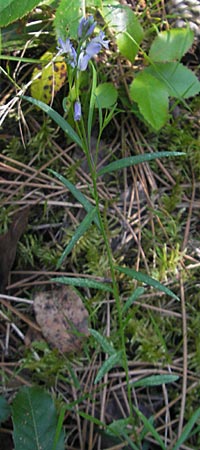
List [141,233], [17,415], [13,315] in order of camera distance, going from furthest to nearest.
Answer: [141,233] < [13,315] < [17,415]

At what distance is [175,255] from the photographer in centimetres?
171

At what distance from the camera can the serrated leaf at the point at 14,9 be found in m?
1.50

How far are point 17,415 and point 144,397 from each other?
1.21ft

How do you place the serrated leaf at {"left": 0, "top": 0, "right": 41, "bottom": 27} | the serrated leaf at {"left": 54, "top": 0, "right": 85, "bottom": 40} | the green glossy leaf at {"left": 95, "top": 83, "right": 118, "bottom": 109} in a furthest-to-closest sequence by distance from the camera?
the green glossy leaf at {"left": 95, "top": 83, "right": 118, "bottom": 109}
the serrated leaf at {"left": 54, "top": 0, "right": 85, "bottom": 40}
the serrated leaf at {"left": 0, "top": 0, "right": 41, "bottom": 27}

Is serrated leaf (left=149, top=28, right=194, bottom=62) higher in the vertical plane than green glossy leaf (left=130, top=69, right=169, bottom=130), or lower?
higher

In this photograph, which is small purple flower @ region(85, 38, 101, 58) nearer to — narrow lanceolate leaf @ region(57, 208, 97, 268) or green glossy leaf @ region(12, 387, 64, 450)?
narrow lanceolate leaf @ region(57, 208, 97, 268)

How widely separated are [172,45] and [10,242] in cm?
81

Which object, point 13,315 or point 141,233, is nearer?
point 13,315

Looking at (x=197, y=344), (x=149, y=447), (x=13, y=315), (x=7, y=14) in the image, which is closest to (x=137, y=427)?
(x=149, y=447)

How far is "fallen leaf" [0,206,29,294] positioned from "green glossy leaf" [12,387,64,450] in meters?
0.35

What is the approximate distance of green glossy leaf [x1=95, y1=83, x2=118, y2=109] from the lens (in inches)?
67.2

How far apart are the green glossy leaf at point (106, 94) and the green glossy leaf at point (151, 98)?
2.3 inches

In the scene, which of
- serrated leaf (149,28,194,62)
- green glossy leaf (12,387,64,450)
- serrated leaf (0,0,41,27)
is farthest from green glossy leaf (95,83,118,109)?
green glossy leaf (12,387,64,450)

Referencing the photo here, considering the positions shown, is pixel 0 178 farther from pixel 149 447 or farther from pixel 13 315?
pixel 149 447
